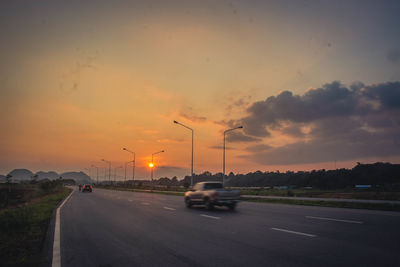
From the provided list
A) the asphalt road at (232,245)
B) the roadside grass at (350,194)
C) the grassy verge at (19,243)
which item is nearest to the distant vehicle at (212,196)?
the asphalt road at (232,245)

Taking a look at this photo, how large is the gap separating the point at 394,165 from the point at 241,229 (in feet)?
332

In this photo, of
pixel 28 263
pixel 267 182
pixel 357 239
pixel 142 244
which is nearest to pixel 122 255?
pixel 142 244

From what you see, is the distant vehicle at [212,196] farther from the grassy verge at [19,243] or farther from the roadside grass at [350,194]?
the roadside grass at [350,194]

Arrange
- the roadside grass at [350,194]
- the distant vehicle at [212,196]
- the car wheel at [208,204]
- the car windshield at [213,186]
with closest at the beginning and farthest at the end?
the distant vehicle at [212,196]
the car wheel at [208,204]
the car windshield at [213,186]
the roadside grass at [350,194]

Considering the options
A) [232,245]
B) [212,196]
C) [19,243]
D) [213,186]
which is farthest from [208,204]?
[19,243]

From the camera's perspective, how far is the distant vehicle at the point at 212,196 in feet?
59.5

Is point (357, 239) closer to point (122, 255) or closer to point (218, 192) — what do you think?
point (122, 255)

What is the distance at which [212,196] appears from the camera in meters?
18.3

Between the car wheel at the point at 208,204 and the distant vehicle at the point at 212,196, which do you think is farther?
the car wheel at the point at 208,204

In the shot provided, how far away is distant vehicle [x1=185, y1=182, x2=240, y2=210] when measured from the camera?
18.1m

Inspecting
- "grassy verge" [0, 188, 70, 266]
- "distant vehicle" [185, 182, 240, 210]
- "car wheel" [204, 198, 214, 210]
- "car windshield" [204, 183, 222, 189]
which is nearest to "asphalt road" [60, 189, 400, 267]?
"grassy verge" [0, 188, 70, 266]

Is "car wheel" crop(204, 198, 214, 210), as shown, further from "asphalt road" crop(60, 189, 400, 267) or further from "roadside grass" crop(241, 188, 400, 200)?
"roadside grass" crop(241, 188, 400, 200)

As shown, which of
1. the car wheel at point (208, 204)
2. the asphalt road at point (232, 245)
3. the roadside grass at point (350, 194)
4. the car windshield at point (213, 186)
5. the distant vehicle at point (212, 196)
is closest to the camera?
the asphalt road at point (232, 245)

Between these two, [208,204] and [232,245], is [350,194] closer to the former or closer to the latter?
[208,204]
